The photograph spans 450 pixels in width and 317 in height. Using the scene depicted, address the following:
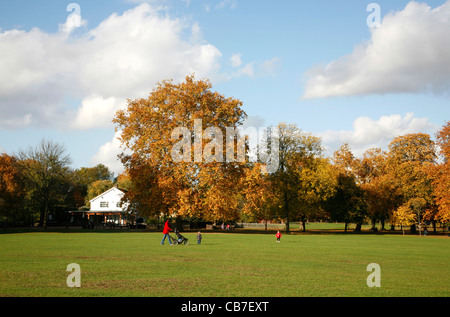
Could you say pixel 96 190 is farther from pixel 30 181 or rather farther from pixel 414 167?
pixel 414 167

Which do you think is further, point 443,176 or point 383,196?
point 383,196

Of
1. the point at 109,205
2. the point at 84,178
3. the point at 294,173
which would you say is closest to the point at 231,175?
the point at 294,173

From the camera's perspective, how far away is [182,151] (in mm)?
55562

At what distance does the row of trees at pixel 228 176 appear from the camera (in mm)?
52438

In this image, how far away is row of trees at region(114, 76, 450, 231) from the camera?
52.4 meters

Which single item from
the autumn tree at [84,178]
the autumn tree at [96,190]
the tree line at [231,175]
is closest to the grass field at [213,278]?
the tree line at [231,175]

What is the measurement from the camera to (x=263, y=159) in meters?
71.4

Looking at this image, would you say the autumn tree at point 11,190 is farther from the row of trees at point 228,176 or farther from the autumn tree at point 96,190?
the autumn tree at point 96,190

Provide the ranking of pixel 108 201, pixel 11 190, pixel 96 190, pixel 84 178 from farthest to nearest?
pixel 84 178
pixel 96 190
pixel 108 201
pixel 11 190

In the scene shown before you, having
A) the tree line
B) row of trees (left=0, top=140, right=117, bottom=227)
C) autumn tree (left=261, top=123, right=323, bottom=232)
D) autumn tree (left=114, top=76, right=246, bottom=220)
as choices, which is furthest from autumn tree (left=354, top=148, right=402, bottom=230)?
row of trees (left=0, top=140, right=117, bottom=227)

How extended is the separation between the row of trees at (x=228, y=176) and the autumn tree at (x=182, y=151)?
0.13 meters

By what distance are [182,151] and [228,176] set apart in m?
6.95

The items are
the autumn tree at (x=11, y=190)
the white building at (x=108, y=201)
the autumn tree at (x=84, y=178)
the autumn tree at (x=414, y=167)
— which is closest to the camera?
the autumn tree at (x=11, y=190)
